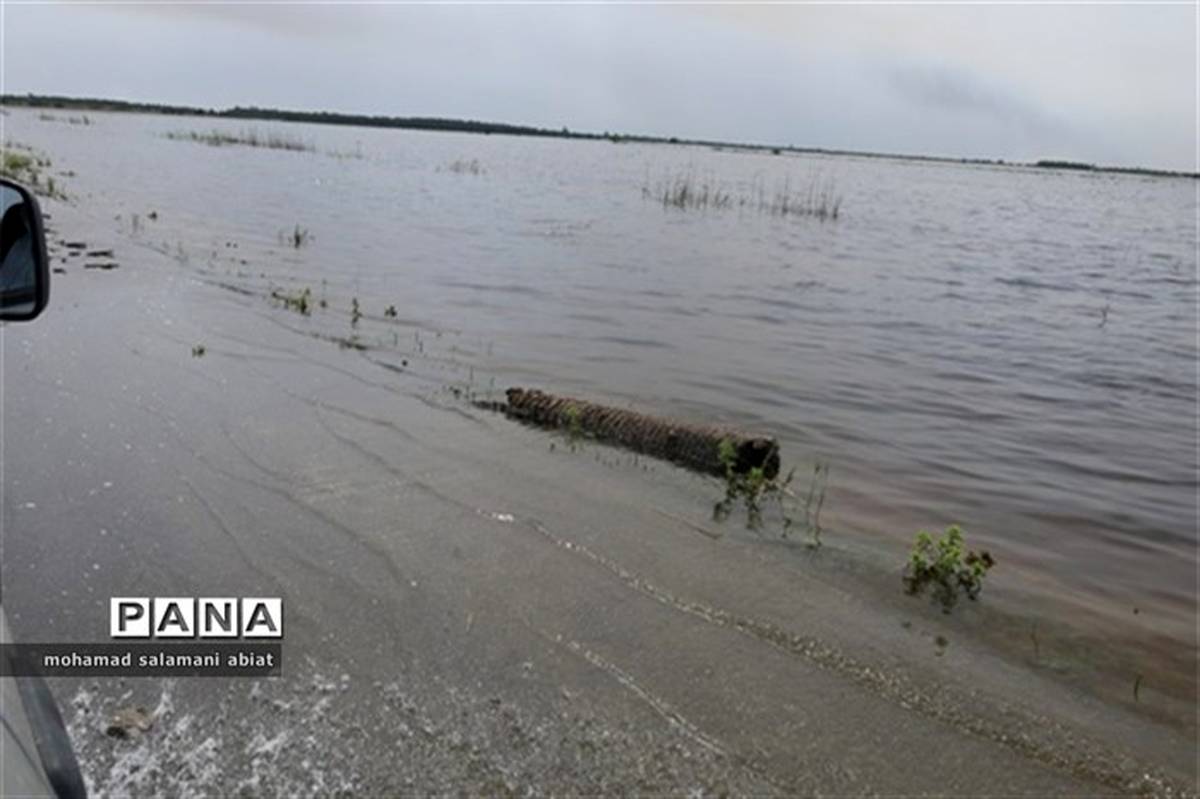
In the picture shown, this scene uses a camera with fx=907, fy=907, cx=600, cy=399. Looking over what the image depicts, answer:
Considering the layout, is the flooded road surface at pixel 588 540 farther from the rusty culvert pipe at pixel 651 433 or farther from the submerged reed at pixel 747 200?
the submerged reed at pixel 747 200

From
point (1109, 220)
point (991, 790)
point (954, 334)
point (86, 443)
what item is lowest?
point (991, 790)

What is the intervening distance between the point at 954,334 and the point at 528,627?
11.3m

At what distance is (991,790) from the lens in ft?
10.8

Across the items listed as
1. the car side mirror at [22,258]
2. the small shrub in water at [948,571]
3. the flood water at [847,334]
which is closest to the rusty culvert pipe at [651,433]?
the flood water at [847,334]

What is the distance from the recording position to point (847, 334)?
43.1ft

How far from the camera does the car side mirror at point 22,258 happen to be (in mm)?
2352

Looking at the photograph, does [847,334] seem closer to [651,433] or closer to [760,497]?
[651,433]

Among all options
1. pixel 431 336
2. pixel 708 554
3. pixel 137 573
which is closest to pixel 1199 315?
pixel 431 336

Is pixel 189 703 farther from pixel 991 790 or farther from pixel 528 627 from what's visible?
pixel 991 790

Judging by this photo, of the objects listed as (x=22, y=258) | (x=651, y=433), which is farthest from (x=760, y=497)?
(x=22, y=258)

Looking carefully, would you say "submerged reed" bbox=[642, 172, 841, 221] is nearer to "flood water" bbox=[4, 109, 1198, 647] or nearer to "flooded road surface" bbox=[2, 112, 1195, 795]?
"flood water" bbox=[4, 109, 1198, 647]

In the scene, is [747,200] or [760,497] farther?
[747,200]

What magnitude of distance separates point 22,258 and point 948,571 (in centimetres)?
460

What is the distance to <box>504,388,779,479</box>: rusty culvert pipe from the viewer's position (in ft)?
22.1
